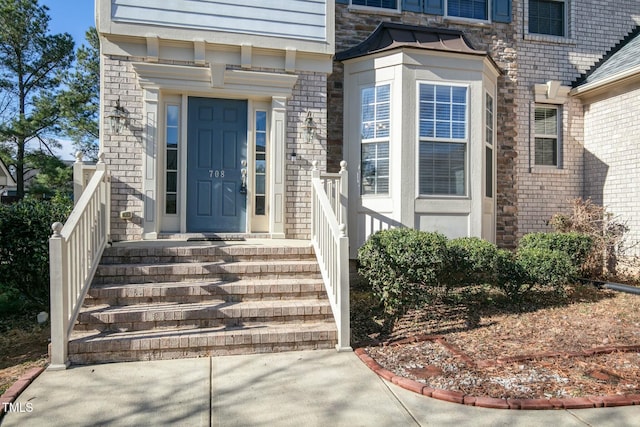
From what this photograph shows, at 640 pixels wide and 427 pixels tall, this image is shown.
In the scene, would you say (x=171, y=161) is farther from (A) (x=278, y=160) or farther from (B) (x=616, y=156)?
(B) (x=616, y=156)

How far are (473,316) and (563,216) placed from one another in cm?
416

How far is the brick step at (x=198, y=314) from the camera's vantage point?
419 centimetres

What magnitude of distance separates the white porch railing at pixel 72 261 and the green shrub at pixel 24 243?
→ 2.58 feet

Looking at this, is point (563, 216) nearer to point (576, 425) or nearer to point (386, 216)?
point (386, 216)

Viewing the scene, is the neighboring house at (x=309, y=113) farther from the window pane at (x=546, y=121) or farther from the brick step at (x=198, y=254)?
the brick step at (x=198, y=254)

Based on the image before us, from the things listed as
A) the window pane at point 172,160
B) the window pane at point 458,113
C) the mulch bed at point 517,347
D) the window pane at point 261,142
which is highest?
the window pane at point 458,113

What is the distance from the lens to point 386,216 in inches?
270

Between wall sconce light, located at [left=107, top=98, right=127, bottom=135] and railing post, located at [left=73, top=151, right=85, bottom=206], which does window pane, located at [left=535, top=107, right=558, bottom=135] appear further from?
railing post, located at [left=73, top=151, right=85, bottom=206]

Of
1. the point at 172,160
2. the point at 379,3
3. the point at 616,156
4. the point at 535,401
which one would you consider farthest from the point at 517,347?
the point at 379,3

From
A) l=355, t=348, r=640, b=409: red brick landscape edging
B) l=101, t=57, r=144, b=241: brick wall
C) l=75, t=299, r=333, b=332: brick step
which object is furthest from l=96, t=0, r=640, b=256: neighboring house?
l=355, t=348, r=640, b=409: red brick landscape edging

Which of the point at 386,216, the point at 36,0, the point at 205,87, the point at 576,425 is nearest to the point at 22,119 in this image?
the point at 36,0

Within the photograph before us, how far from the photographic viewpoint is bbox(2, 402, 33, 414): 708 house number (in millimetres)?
2988

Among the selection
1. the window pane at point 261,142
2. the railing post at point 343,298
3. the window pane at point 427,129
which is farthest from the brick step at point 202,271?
the window pane at point 427,129

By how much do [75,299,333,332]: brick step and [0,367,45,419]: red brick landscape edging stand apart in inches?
23.4
